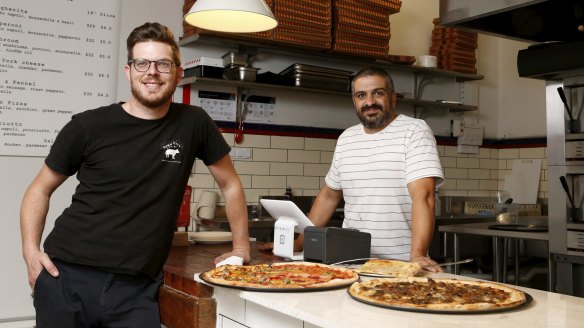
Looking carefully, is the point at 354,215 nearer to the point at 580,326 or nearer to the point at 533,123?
the point at 580,326

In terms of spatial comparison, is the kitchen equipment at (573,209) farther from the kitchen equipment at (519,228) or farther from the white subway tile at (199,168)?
the white subway tile at (199,168)

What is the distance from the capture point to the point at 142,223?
227 centimetres

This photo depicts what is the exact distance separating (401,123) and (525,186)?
367cm

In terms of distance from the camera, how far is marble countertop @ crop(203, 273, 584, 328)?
146 cm

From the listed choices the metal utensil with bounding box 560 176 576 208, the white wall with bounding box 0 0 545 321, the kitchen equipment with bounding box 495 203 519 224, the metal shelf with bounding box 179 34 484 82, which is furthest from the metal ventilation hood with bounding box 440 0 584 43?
the white wall with bounding box 0 0 545 321

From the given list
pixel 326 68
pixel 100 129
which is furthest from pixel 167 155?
pixel 326 68

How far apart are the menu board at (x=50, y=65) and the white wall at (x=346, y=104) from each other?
0.36 feet

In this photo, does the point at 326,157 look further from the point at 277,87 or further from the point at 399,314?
the point at 399,314

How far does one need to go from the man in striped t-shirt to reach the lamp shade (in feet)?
1.95

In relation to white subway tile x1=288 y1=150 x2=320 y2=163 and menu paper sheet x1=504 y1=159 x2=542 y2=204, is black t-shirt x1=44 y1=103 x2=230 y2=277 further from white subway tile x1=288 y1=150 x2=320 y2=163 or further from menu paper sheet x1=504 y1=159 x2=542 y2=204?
menu paper sheet x1=504 y1=159 x2=542 y2=204

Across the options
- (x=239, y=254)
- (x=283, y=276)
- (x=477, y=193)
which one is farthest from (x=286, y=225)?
(x=477, y=193)

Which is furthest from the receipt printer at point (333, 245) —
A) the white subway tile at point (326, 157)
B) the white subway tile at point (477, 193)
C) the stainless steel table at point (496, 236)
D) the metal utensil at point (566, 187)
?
the white subway tile at point (477, 193)

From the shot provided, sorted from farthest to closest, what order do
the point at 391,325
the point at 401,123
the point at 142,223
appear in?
the point at 401,123
the point at 142,223
the point at 391,325

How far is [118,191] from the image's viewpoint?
2.28 m
